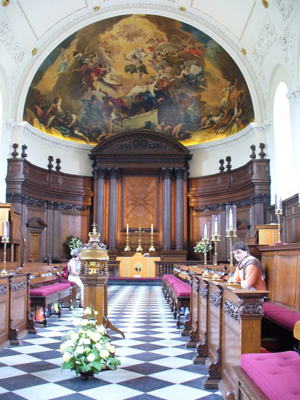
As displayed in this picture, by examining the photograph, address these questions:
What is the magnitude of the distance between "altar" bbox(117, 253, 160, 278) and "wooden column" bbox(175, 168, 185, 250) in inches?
110

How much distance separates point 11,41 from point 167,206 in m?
10.5

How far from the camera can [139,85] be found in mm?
22234

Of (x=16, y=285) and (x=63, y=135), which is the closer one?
(x=16, y=285)

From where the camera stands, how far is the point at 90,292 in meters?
5.42

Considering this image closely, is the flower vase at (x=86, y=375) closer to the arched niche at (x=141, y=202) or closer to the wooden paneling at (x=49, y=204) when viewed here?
the wooden paneling at (x=49, y=204)

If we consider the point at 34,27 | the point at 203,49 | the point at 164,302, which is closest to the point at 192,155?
the point at 203,49

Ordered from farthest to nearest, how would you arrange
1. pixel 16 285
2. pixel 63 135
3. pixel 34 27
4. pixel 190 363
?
pixel 63 135
pixel 34 27
pixel 16 285
pixel 190 363

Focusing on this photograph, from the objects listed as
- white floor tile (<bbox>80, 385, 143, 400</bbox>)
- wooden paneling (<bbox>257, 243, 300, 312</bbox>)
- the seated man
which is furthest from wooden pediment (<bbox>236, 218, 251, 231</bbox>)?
white floor tile (<bbox>80, 385, 143, 400</bbox>)

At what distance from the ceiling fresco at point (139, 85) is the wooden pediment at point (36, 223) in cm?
444

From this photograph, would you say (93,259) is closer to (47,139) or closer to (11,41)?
(11,41)

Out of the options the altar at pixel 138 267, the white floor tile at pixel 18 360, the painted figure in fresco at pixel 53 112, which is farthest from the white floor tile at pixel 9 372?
the painted figure in fresco at pixel 53 112

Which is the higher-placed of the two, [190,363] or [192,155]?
[192,155]

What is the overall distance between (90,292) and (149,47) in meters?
17.4

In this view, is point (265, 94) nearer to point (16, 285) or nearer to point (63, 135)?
point (63, 135)
